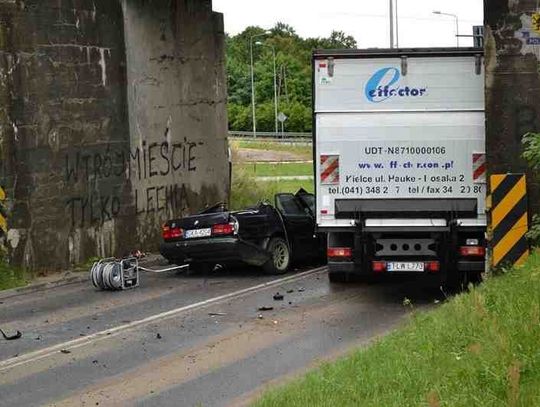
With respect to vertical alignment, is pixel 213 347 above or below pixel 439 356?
below

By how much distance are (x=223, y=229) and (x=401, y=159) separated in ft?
11.5

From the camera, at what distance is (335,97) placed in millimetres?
11859

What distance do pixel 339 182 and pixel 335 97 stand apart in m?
1.14

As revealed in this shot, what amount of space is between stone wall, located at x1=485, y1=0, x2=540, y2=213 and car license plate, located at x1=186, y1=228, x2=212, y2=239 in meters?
4.84

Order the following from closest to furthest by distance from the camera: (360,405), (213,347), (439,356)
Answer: (360,405), (439,356), (213,347)

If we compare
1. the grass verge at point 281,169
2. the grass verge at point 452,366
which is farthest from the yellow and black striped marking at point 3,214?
the grass verge at point 281,169

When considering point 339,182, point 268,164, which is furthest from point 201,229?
point 268,164

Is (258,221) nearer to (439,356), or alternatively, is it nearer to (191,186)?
(191,186)

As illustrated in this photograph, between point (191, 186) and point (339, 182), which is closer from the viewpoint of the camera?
point (339, 182)

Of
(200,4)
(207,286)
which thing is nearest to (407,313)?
(207,286)

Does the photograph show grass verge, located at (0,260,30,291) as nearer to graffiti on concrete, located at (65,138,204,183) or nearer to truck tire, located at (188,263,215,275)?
graffiti on concrete, located at (65,138,204,183)

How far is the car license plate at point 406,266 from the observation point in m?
11.4

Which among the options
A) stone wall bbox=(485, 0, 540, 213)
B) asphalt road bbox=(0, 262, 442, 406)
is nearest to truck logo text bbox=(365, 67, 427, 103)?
stone wall bbox=(485, 0, 540, 213)

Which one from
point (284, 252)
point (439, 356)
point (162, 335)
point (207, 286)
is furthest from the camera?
point (284, 252)
